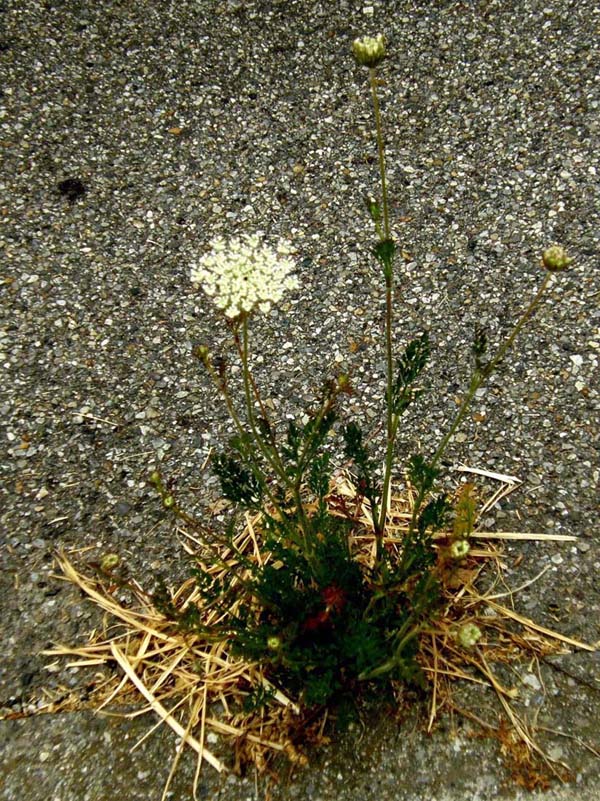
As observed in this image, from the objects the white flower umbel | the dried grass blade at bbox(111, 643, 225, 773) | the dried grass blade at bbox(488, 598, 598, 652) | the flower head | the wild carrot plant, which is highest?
the flower head

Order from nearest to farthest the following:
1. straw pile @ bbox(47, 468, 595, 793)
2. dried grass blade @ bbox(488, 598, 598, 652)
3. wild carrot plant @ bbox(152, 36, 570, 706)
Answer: wild carrot plant @ bbox(152, 36, 570, 706) → straw pile @ bbox(47, 468, 595, 793) → dried grass blade @ bbox(488, 598, 598, 652)

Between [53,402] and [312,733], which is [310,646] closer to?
[312,733]

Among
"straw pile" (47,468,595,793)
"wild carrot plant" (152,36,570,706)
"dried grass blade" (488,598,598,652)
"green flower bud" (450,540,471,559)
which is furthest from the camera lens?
"dried grass blade" (488,598,598,652)

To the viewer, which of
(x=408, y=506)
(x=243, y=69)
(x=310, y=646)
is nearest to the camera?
(x=310, y=646)

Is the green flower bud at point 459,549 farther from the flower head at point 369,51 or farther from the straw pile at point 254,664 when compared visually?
the flower head at point 369,51

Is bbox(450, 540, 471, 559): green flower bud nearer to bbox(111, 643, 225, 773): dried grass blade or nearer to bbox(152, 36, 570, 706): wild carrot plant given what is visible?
bbox(152, 36, 570, 706): wild carrot plant

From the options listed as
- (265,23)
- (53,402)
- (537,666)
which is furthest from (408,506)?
(265,23)

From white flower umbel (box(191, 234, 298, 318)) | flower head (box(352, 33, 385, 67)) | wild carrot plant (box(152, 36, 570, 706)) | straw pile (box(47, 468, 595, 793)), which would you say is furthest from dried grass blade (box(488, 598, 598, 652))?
flower head (box(352, 33, 385, 67))

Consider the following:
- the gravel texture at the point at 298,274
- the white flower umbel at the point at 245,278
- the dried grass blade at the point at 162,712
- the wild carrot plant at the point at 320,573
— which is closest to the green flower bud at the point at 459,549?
the wild carrot plant at the point at 320,573

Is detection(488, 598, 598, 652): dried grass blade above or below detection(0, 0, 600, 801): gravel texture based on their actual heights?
below
